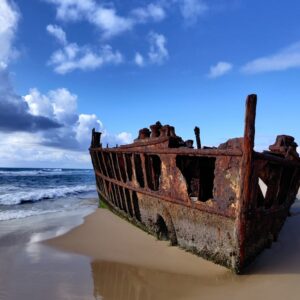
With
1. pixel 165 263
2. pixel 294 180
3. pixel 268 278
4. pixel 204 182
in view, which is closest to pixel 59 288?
pixel 165 263

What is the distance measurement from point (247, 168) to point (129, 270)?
249 centimetres

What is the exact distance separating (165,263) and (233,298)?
1.62 m

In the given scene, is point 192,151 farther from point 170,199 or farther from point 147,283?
point 147,283

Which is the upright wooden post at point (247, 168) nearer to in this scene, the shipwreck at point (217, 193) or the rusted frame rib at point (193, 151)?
the shipwreck at point (217, 193)

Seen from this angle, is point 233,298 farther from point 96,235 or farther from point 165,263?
point 96,235

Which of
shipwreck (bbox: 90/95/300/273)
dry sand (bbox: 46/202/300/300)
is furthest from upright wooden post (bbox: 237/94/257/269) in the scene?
dry sand (bbox: 46/202/300/300)

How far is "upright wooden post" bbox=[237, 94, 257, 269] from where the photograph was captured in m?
4.52

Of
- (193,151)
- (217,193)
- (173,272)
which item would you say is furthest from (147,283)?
(193,151)

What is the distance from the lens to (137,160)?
7926 millimetres

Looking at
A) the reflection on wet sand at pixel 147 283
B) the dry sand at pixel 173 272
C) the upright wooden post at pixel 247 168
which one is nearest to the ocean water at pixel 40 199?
the dry sand at pixel 173 272

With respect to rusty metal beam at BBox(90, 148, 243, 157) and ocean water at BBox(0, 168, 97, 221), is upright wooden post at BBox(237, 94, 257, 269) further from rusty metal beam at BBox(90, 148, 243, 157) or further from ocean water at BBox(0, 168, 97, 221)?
ocean water at BBox(0, 168, 97, 221)

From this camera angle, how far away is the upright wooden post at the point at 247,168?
452 centimetres

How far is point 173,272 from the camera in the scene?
5156 mm

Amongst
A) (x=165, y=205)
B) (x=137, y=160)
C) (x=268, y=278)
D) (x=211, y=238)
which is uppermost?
(x=137, y=160)
